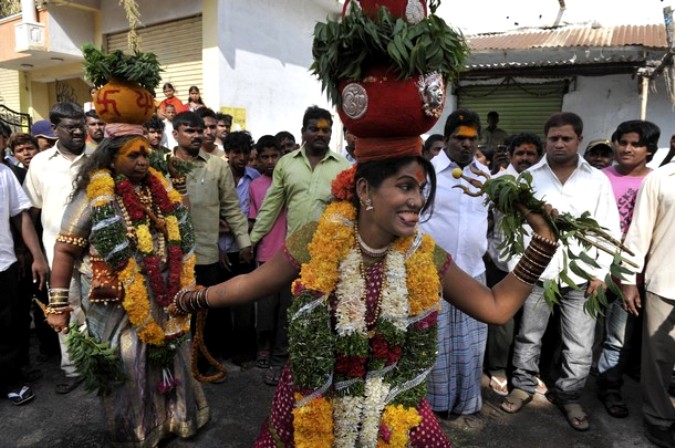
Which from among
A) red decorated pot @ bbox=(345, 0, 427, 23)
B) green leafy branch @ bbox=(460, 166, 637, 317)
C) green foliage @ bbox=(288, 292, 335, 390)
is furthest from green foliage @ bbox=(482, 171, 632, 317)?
green foliage @ bbox=(288, 292, 335, 390)

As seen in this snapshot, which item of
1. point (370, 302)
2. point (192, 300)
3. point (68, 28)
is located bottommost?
point (192, 300)

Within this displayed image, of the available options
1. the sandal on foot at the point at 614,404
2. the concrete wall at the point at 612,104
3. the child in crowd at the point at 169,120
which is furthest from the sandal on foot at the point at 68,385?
the concrete wall at the point at 612,104

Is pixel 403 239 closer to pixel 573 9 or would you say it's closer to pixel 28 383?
pixel 28 383

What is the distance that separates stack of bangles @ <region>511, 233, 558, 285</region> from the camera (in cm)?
199

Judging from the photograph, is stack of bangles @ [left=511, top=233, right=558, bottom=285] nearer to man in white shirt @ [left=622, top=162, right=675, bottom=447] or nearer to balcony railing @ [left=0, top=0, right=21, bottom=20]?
man in white shirt @ [left=622, top=162, right=675, bottom=447]

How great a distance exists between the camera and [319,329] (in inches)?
78.7

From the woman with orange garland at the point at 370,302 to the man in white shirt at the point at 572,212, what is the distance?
1.93 m

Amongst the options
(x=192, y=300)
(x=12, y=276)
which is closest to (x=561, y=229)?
(x=192, y=300)

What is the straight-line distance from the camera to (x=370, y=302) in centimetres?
210

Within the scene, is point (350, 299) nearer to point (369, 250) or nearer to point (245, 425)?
point (369, 250)

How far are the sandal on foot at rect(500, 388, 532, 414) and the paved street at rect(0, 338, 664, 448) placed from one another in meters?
0.05

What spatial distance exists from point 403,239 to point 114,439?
245 centimetres

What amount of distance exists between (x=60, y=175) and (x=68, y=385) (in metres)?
1.92

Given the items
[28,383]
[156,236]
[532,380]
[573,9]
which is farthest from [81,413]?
[573,9]
